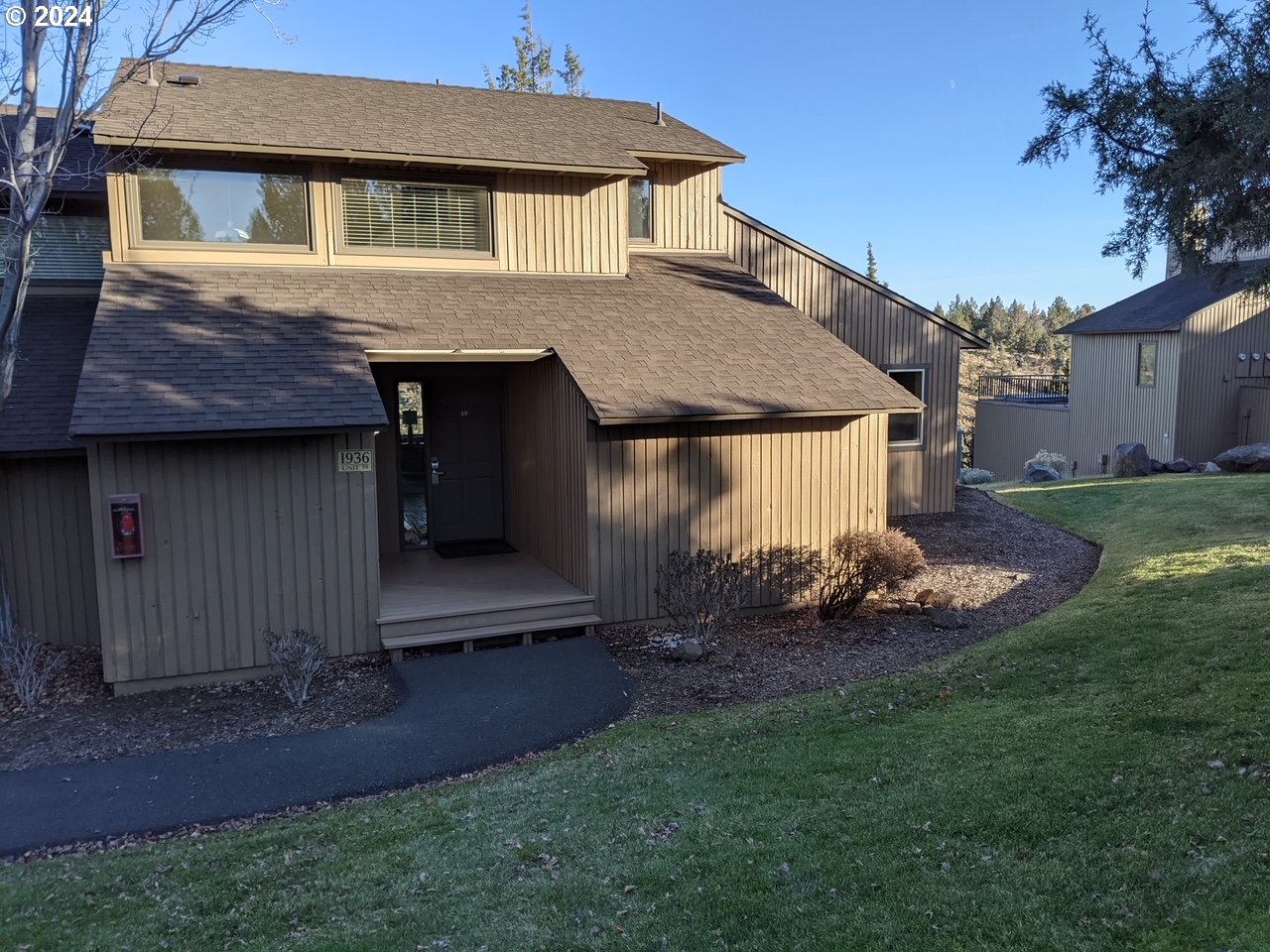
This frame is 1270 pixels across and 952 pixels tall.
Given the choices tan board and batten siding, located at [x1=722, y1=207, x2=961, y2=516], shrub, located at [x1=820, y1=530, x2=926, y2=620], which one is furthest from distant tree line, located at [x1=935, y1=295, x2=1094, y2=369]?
shrub, located at [x1=820, y1=530, x2=926, y2=620]

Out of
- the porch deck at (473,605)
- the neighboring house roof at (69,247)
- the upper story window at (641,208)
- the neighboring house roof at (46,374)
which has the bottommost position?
the porch deck at (473,605)

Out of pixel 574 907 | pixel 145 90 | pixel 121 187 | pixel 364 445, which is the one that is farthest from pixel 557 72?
pixel 574 907

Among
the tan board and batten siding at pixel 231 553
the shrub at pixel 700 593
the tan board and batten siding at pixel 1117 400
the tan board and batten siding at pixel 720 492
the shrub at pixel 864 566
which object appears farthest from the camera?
the tan board and batten siding at pixel 1117 400

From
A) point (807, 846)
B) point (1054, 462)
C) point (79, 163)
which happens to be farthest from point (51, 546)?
point (1054, 462)

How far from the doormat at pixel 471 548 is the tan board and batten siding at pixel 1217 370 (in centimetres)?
1860

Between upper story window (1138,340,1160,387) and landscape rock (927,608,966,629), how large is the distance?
17117 mm

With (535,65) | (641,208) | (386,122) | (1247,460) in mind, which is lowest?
(1247,460)

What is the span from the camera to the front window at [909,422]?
582 inches

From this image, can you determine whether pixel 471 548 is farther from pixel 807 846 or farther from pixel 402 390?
pixel 807 846

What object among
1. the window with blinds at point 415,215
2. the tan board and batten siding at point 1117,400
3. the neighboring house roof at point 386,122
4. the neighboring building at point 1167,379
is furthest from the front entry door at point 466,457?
the tan board and batten siding at point 1117,400

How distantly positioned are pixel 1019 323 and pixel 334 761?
67559mm

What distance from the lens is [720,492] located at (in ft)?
33.4

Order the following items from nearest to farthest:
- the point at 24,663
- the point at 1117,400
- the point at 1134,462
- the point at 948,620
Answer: the point at 24,663
the point at 948,620
the point at 1134,462
the point at 1117,400

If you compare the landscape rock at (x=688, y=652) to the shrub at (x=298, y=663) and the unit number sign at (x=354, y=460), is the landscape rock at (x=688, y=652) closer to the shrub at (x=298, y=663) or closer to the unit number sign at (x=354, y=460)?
the shrub at (x=298, y=663)
